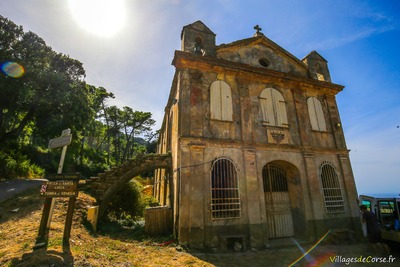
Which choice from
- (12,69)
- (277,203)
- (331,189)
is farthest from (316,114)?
(12,69)

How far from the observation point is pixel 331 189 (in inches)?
417

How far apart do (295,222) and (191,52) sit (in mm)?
10342

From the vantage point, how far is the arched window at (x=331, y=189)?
10258mm

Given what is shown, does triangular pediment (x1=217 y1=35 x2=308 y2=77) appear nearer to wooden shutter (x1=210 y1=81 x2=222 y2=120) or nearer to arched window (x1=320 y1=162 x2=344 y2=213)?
wooden shutter (x1=210 y1=81 x2=222 y2=120)

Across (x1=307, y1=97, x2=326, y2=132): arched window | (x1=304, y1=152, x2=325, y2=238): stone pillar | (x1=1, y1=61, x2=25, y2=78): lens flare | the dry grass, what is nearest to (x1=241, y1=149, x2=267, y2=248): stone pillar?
(x1=304, y1=152, x2=325, y2=238): stone pillar

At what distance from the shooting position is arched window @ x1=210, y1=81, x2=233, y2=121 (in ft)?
32.2

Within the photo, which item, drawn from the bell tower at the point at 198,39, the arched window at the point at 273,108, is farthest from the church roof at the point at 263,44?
the arched window at the point at 273,108

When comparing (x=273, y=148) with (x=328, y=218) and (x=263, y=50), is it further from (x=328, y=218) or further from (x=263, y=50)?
(x=263, y=50)

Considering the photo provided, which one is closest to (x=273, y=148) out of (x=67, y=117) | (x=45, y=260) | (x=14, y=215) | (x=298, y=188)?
(x=298, y=188)

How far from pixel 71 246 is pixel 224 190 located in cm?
579

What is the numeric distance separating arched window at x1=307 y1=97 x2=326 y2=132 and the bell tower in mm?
6655

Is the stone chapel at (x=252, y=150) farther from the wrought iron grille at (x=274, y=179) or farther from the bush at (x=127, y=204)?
the bush at (x=127, y=204)

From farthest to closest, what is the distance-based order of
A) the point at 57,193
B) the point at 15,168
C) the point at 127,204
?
the point at 15,168 → the point at 127,204 → the point at 57,193

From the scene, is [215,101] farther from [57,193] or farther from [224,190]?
[57,193]
